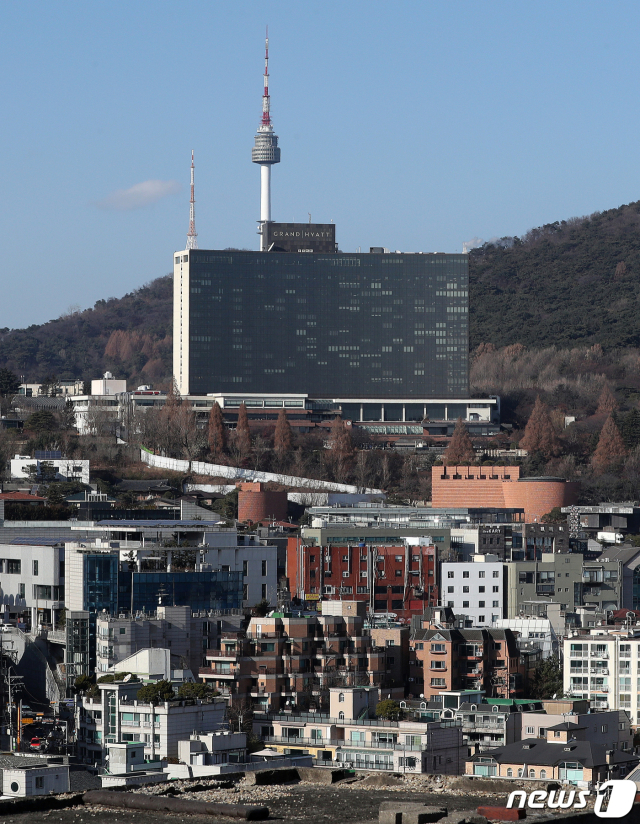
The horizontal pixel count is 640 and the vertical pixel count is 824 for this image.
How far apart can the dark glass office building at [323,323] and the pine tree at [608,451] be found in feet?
70.0

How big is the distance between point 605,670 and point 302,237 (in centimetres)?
9975

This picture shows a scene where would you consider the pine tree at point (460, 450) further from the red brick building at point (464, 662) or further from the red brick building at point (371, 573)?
the red brick building at point (464, 662)

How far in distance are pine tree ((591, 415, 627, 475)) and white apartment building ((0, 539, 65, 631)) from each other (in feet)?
213

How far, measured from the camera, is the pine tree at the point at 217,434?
407ft

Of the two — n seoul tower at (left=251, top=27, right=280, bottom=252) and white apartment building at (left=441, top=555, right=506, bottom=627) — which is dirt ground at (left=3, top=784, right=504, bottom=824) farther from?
n seoul tower at (left=251, top=27, right=280, bottom=252)

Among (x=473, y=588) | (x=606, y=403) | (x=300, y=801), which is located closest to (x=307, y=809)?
(x=300, y=801)

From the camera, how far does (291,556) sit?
81250mm

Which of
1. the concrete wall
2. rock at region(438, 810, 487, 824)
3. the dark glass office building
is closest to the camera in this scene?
rock at region(438, 810, 487, 824)

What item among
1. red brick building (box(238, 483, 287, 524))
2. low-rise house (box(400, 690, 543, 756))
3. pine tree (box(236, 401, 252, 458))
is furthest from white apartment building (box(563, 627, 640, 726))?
pine tree (box(236, 401, 252, 458))

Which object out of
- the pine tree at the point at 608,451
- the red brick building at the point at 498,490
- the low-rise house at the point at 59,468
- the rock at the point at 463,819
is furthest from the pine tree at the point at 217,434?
the rock at the point at 463,819

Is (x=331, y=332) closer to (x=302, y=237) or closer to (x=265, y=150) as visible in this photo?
(x=302, y=237)

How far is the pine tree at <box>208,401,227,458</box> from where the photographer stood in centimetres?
12419

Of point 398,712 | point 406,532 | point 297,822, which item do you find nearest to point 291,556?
point 406,532

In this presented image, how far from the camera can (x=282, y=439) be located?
419 ft
